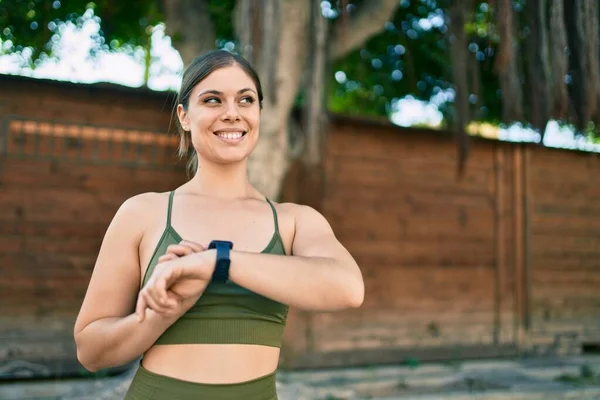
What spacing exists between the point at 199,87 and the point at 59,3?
722 cm

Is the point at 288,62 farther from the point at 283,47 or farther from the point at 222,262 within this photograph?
the point at 222,262

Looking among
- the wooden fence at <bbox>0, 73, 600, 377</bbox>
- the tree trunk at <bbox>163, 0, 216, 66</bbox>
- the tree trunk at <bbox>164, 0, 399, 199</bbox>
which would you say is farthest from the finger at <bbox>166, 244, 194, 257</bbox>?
the wooden fence at <bbox>0, 73, 600, 377</bbox>

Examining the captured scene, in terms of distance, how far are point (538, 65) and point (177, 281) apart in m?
4.29

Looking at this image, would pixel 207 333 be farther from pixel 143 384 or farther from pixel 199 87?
pixel 199 87

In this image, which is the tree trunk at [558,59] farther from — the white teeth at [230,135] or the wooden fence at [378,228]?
the white teeth at [230,135]

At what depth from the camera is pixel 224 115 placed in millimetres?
1474

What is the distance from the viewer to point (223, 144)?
150 cm

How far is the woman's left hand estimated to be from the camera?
3.86ft

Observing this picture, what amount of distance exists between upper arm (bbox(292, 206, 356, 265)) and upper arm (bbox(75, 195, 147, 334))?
0.35 meters

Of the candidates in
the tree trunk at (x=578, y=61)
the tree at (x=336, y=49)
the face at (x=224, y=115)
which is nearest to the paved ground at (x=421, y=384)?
the tree at (x=336, y=49)

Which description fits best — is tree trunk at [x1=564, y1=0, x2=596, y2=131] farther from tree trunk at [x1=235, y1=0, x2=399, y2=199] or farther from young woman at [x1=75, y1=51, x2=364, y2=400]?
young woman at [x1=75, y1=51, x2=364, y2=400]

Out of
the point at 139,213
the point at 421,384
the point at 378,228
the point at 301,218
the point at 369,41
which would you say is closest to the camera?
the point at 139,213

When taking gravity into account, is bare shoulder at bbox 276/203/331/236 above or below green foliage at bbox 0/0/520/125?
below

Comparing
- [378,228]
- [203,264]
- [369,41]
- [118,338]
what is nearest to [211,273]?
[203,264]
